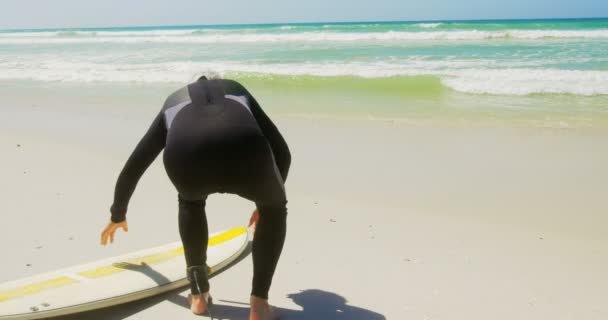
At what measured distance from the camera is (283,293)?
256cm

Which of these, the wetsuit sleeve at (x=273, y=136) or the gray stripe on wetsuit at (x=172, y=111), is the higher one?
the gray stripe on wetsuit at (x=172, y=111)

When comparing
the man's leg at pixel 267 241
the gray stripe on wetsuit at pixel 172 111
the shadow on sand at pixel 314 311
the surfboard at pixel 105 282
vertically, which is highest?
the gray stripe on wetsuit at pixel 172 111

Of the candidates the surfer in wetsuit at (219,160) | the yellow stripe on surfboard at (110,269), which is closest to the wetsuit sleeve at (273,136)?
the surfer in wetsuit at (219,160)

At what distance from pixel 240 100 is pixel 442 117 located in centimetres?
521

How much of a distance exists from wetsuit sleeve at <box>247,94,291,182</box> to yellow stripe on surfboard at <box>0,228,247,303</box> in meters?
1.08

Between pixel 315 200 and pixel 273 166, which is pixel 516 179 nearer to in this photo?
pixel 315 200

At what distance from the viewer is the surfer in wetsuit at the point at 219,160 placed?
1.81 m

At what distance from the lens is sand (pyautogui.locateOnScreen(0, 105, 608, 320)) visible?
250 centimetres

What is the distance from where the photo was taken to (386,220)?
11.5 ft

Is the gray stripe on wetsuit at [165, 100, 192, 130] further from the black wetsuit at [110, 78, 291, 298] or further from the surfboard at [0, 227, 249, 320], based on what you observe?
the surfboard at [0, 227, 249, 320]

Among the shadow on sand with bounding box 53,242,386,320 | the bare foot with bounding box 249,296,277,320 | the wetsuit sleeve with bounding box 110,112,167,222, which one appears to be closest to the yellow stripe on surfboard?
the shadow on sand with bounding box 53,242,386,320

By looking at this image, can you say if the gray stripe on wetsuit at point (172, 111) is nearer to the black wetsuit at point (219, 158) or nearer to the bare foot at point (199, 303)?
the black wetsuit at point (219, 158)

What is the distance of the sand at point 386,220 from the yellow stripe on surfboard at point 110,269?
248mm

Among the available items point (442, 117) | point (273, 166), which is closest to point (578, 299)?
point (273, 166)
